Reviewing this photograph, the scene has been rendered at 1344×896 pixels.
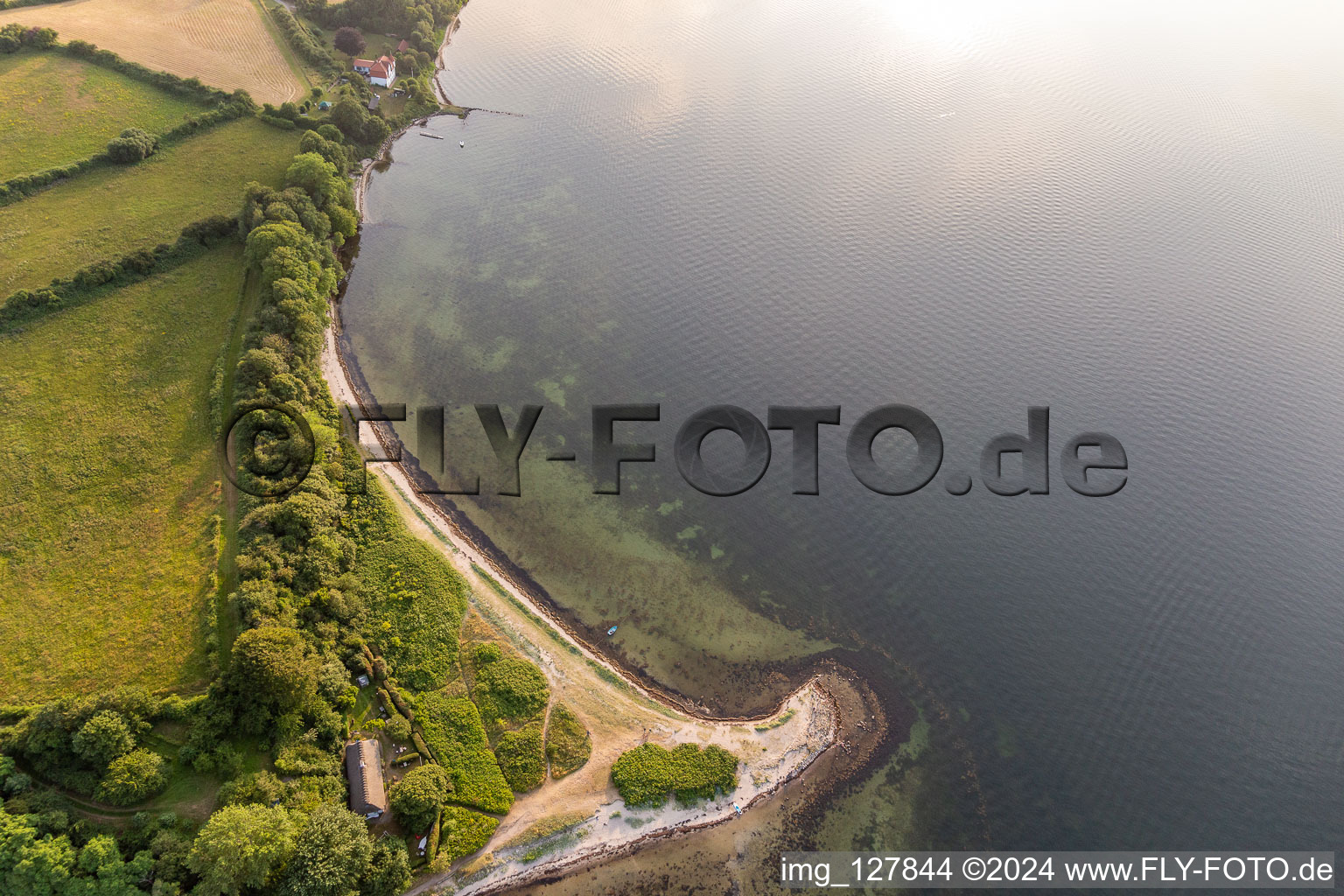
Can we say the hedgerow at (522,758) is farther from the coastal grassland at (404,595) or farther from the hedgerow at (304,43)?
the hedgerow at (304,43)

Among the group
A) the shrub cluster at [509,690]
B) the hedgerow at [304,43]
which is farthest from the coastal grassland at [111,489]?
the hedgerow at [304,43]

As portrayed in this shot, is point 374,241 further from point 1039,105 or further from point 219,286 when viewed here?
point 1039,105

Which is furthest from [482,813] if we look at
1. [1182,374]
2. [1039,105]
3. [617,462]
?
[1039,105]

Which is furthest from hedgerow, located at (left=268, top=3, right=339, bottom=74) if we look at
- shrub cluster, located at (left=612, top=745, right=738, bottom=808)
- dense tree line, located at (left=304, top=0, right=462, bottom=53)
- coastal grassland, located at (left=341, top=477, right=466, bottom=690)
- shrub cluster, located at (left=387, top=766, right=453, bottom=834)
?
shrub cluster, located at (left=612, top=745, right=738, bottom=808)

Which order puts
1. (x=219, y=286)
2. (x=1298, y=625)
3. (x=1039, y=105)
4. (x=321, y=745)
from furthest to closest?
(x=1039, y=105) < (x=219, y=286) < (x=1298, y=625) < (x=321, y=745)

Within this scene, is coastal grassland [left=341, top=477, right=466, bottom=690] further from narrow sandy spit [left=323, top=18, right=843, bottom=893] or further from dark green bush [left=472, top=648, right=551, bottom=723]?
dark green bush [left=472, top=648, right=551, bottom=723]

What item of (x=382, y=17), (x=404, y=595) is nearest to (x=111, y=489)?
(x=404, y=595)
